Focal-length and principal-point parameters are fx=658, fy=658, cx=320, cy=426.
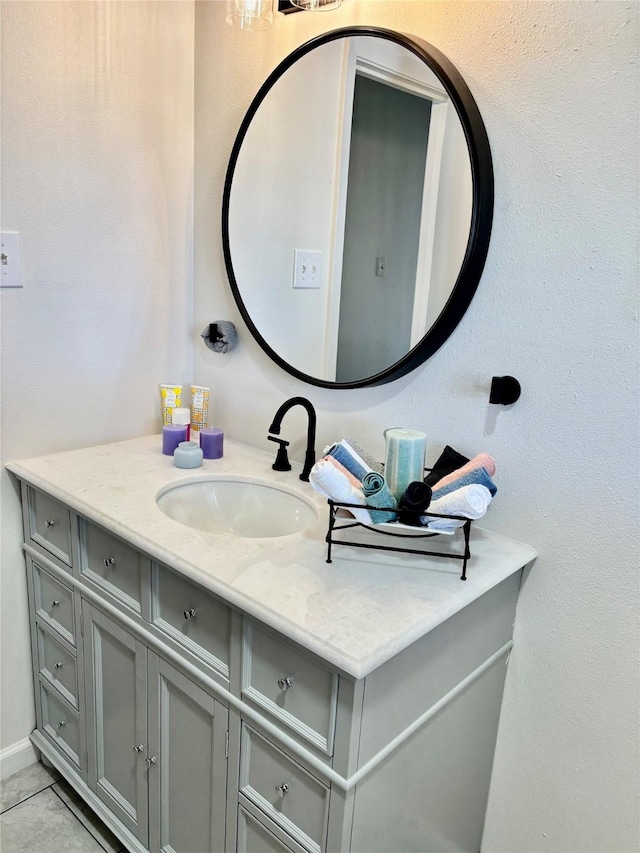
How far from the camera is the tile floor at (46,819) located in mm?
1525

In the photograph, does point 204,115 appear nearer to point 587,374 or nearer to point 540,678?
point 587,374

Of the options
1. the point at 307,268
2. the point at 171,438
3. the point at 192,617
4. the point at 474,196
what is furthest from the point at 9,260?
the point at 474,196

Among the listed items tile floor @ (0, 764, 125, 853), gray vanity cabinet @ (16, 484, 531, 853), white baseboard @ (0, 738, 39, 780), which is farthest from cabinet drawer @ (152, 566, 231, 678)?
white baseboard @ (0, 738, 39, 780)

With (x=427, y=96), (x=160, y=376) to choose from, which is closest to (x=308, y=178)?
(x=427, y=96)

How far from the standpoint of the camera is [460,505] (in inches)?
42.2

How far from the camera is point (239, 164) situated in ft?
5.39

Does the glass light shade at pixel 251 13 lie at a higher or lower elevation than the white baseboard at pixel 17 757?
higher

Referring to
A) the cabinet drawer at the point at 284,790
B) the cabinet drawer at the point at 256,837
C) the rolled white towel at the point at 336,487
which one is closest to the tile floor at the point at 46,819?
the cabinet drawer at the point at 256,837

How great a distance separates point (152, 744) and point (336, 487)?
2.27 ft

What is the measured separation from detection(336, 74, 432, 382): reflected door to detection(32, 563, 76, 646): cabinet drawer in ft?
2.79

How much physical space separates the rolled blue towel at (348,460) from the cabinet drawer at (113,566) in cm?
42

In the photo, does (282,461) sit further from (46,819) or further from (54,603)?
(46,819)

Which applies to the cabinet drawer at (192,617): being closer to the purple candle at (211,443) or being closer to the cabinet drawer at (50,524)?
the cabinet drawer at (50,524)

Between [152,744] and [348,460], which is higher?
[348,460]
